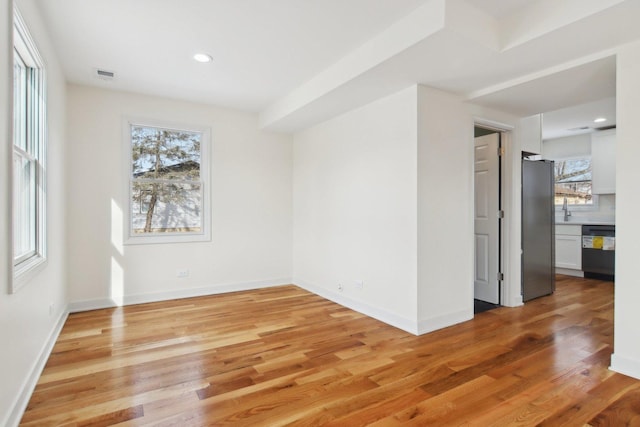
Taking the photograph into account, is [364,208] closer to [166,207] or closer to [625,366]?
[625,366]

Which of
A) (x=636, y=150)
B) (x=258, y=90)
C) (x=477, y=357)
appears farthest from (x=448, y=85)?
(x=477, y=357)

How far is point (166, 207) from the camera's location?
4492 mm

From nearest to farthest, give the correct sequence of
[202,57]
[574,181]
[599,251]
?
1. [202,57]
2. [599,251]
3. [574,181]

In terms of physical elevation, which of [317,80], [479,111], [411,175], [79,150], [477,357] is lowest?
[477,357]

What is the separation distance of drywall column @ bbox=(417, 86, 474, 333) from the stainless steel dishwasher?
3.30 metres

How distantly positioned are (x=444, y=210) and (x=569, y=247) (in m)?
3.85

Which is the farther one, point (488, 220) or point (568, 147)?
point (568, 147)

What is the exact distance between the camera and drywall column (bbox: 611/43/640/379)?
2330mm

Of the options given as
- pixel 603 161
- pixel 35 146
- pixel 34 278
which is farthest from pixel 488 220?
pixel 35 146

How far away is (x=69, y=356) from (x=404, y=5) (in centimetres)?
358

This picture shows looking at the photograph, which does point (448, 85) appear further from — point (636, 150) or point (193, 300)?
point (193, 300)

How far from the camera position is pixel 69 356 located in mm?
2680

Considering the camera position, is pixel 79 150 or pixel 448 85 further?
pixel 79 150

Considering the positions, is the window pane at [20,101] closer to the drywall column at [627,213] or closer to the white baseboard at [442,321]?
the white baseboard at [442,321]
